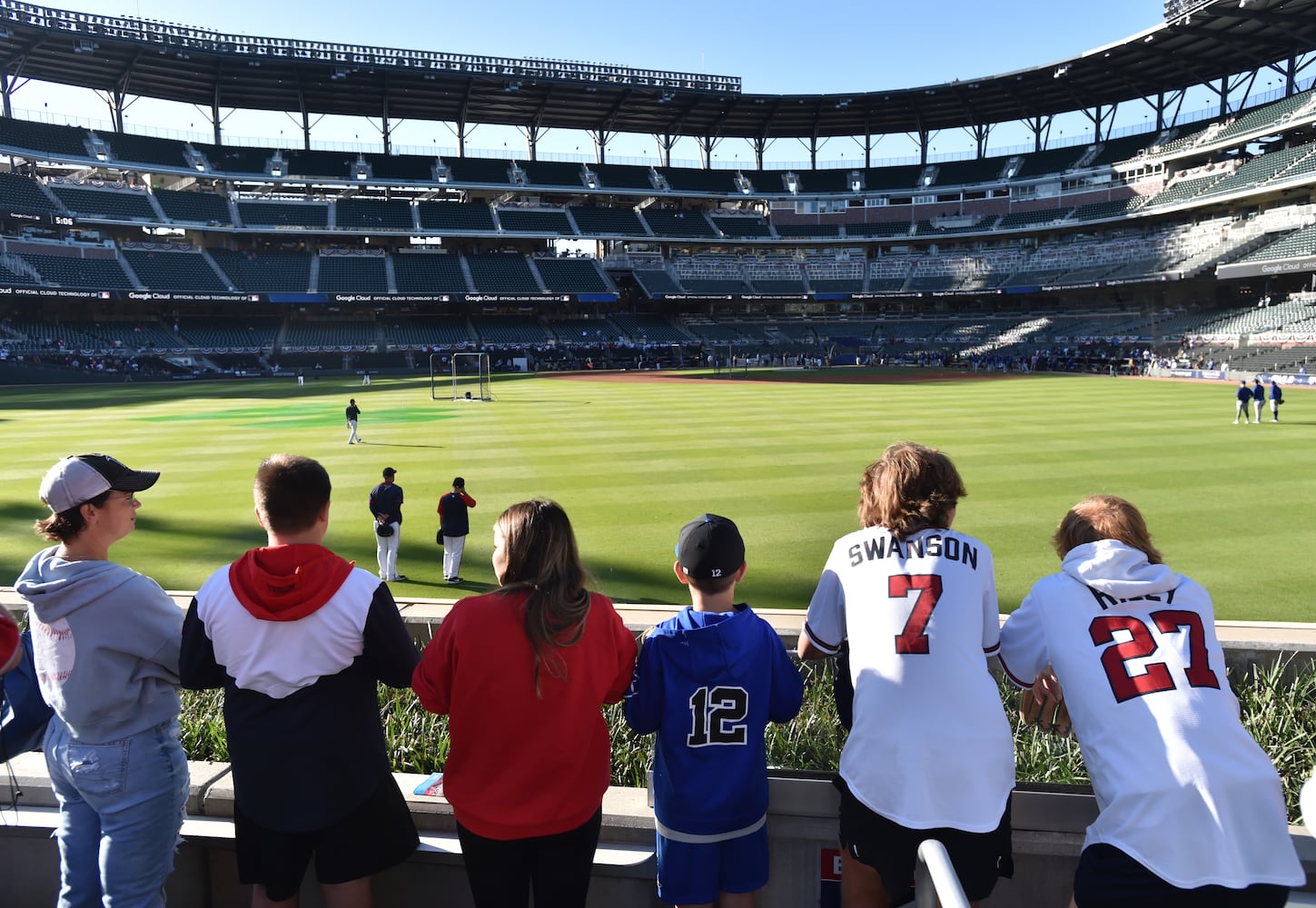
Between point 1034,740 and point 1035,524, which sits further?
point 1035,524

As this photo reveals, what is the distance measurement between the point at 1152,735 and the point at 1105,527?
868mm

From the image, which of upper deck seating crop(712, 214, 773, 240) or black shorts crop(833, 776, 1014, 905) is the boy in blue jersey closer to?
black shorts crop(833, 776, 1014, 905)

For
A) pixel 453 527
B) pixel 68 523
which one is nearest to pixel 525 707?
pixel 68 523

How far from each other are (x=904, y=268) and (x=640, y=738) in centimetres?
7948

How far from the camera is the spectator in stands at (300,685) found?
2.95m

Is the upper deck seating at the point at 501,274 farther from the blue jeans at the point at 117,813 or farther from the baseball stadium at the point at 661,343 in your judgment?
the blue jeans at the point at 117,813

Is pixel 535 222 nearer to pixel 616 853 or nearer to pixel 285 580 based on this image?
pixel 285 580

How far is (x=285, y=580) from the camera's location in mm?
2922

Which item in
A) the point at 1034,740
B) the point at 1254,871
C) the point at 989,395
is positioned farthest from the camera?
the point at 989,395

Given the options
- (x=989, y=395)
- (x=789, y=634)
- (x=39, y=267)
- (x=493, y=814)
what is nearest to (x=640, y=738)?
(x=789, y=634)

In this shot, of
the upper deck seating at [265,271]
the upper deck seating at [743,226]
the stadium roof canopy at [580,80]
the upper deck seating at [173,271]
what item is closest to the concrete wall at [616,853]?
the stadium roof canopy at [580,80]

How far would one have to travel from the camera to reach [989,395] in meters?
33.1

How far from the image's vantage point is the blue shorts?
3010mm

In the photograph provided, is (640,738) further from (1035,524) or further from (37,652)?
(1035,524)
